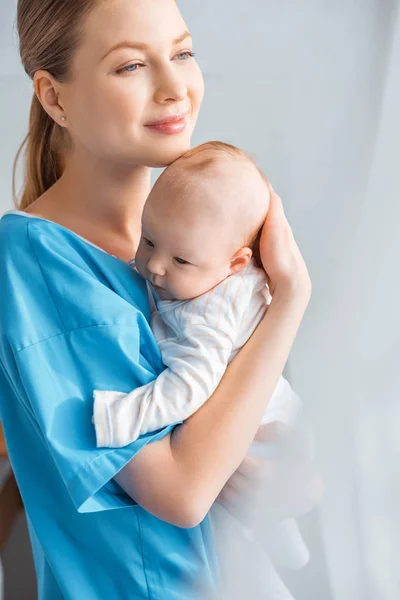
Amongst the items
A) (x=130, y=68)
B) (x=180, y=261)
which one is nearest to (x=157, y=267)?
(x=180, y=261)

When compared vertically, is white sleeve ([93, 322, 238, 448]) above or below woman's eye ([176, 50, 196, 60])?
below

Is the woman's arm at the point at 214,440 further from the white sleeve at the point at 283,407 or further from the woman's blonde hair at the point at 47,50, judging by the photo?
the woman's blonde hair at the point at 47,50

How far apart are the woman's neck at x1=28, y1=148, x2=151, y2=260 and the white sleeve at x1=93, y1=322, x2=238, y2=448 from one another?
0.25 metres

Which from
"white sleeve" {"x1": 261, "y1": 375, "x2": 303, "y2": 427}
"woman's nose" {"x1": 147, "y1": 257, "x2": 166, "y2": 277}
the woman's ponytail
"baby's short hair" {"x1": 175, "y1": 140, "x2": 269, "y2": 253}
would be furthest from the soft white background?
the woman's ponytail

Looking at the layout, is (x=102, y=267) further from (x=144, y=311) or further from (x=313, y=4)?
(x=313, y=4)

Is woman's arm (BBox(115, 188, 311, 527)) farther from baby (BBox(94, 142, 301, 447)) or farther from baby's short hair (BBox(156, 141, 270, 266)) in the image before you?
baby's short hair (BBox(156, 141, 270, 266))

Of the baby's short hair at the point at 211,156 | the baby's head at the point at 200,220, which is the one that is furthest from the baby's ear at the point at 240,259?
the baby's short hair at the point at 211,156

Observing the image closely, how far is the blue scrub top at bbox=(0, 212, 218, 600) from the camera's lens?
855 millimetres

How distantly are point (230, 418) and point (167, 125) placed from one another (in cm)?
38

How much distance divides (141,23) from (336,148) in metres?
0.36

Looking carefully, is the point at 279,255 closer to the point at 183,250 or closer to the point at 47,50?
the point at 183,250

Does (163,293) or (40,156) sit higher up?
(40,156)

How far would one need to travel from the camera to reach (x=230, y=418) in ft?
2.93

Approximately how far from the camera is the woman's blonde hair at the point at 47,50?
97cm
